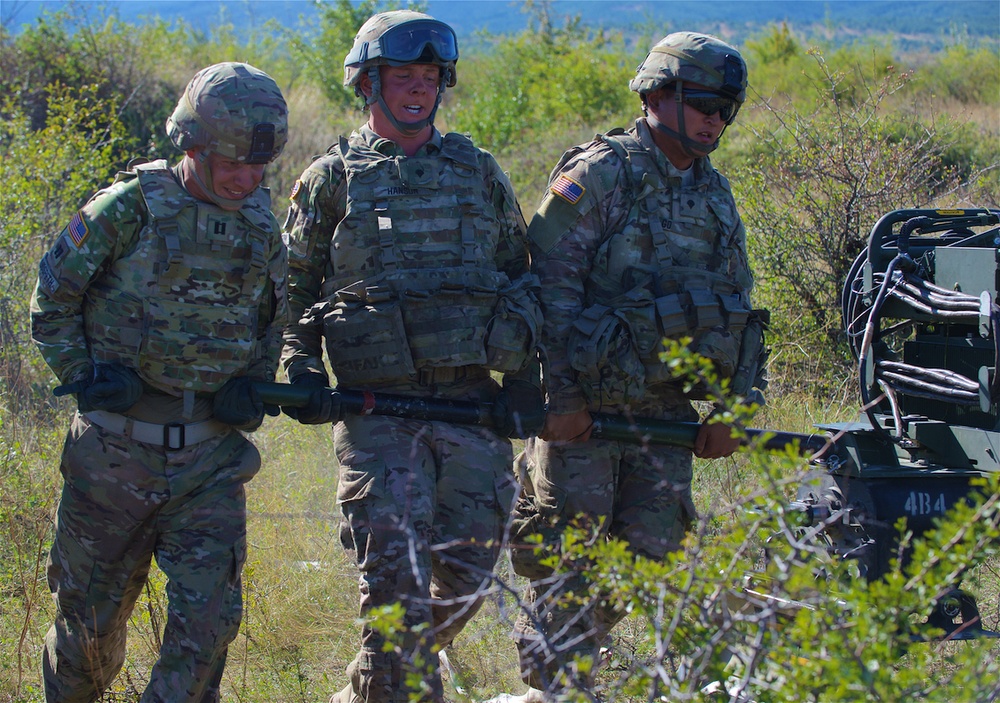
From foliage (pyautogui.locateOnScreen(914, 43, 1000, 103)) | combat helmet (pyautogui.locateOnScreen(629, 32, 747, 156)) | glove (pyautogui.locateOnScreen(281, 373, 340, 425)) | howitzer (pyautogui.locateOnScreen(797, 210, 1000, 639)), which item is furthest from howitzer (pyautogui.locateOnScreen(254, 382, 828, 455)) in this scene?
foliage (pyautogui.locateOnScreen(914, 43, 1000, 103))

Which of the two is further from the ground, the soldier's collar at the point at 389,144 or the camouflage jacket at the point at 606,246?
the soldier's collar at the point at 389,144

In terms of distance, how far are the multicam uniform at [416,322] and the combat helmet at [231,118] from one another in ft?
1.18

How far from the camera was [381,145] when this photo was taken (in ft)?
12.1

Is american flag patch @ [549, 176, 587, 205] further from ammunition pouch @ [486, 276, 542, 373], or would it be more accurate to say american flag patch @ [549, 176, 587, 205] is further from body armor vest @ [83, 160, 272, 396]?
body armor vest @ [83, 160, 272, 396]

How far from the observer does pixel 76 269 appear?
10.5 ft

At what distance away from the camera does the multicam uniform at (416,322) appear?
356 cm

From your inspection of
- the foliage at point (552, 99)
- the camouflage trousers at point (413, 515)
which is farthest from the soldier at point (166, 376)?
the foliage at point (552, 99)

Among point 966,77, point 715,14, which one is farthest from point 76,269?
point 715,14

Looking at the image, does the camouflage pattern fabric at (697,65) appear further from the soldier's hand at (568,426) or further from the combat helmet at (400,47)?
the soldier's hand at (568,426)

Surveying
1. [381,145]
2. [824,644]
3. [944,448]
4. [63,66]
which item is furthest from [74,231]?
[63,66]

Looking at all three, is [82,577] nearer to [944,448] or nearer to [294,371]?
[294,371]

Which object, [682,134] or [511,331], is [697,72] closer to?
[682,134]

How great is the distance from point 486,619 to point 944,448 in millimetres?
2128

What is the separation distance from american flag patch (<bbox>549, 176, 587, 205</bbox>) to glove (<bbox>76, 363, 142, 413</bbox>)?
62.1 inches
